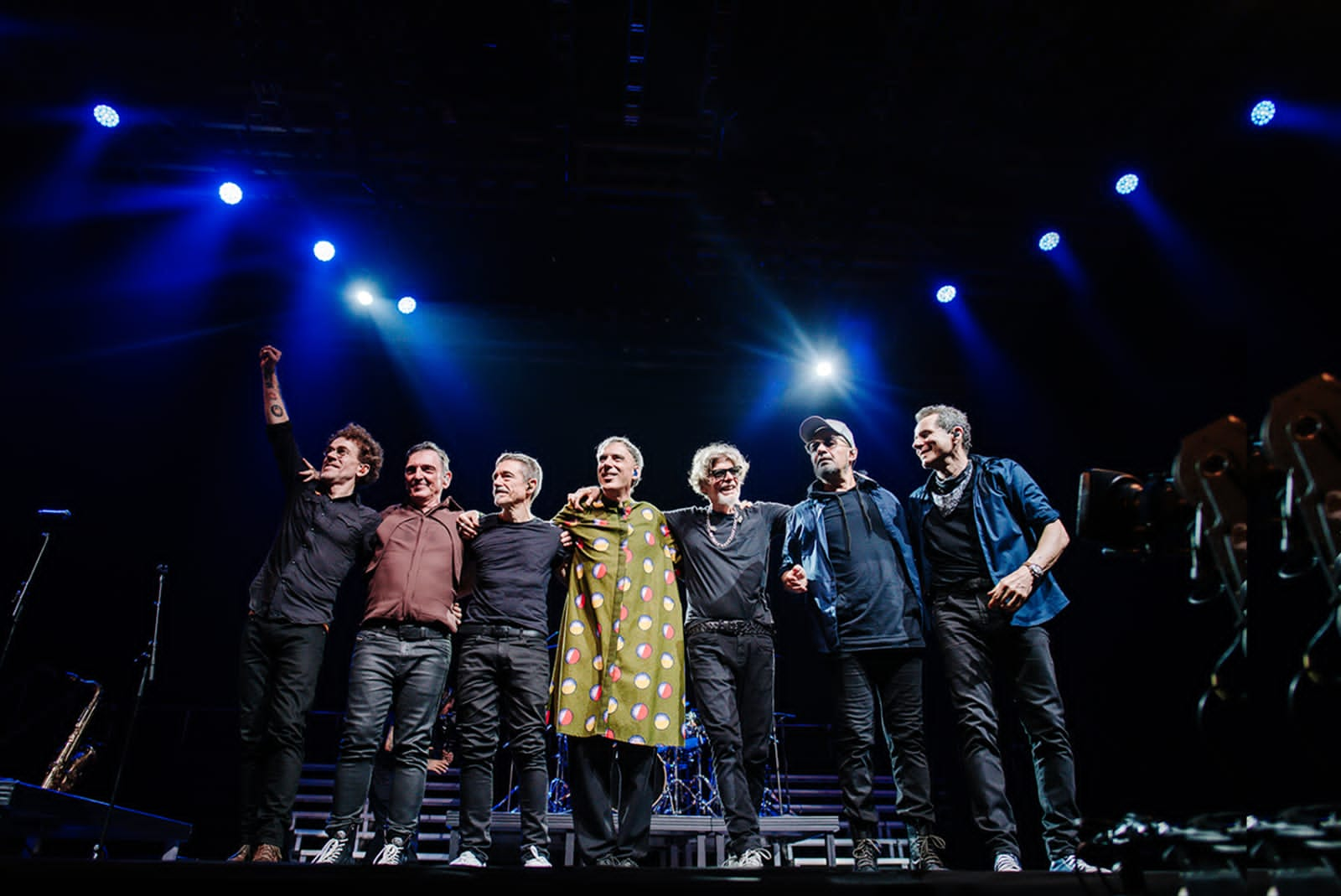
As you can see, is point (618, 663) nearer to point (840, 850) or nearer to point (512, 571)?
point (512, 571)

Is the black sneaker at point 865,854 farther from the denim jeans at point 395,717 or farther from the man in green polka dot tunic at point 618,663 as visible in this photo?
the denim jeans at point 395,717

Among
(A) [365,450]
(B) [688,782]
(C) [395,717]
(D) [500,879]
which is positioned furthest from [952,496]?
(B) [688,782]

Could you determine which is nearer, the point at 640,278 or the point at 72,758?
the point at 72,758

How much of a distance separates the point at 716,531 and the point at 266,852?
240 cm

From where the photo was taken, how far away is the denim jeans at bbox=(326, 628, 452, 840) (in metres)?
3.50

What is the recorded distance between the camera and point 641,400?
379 inches

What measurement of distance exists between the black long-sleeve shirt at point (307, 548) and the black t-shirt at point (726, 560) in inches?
63.8

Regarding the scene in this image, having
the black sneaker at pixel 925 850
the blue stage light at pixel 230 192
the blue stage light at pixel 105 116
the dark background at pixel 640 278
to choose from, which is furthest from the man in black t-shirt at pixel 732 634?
the blue stage light at pixel 105 116

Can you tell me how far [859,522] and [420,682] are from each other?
221cm

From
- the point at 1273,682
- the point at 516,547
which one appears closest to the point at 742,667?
the point at 516,547

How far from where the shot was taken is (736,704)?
148 inches

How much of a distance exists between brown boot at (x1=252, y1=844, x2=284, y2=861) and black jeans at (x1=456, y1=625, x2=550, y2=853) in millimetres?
760

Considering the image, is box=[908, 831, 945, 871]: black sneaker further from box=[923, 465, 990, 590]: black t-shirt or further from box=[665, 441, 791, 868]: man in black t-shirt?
box=[923, 465, 990, 590]: black t-shirt

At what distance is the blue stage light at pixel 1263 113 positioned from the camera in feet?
19.7
